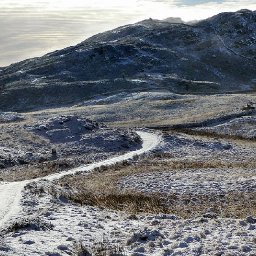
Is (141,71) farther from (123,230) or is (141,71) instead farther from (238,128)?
(123,230)

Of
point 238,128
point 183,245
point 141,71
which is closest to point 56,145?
point 238,128

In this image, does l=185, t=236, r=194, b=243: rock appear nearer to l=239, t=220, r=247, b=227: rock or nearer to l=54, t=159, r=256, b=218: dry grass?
l=239, t=220, r=247, b=227: rock

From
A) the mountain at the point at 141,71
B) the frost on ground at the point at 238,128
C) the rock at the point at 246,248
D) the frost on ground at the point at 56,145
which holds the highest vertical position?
the mountain at the point at 141,71

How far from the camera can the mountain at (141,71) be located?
143 metres

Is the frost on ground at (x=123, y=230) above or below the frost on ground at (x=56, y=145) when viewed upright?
above

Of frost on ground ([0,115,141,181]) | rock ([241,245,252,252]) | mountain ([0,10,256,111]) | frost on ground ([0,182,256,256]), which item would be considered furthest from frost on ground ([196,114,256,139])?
mountain ([0,10,256,111])

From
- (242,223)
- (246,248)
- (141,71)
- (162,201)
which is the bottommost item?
(162,201)

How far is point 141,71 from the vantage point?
531ft

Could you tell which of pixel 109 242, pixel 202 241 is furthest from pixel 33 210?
pixel 202 241

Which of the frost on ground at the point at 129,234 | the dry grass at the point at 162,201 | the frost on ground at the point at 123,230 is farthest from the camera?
the dry grass at the point at 162,201

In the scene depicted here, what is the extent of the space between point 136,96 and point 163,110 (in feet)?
76.5

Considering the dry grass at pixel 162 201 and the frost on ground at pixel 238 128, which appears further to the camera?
the frost on ground at pixel 238 128

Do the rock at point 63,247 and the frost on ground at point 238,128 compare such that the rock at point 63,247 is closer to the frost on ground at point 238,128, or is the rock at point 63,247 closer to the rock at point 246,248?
the rock at point 246,248

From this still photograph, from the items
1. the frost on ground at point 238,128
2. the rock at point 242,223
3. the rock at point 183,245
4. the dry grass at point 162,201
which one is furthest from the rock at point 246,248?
the frost on ground at point 238,128
